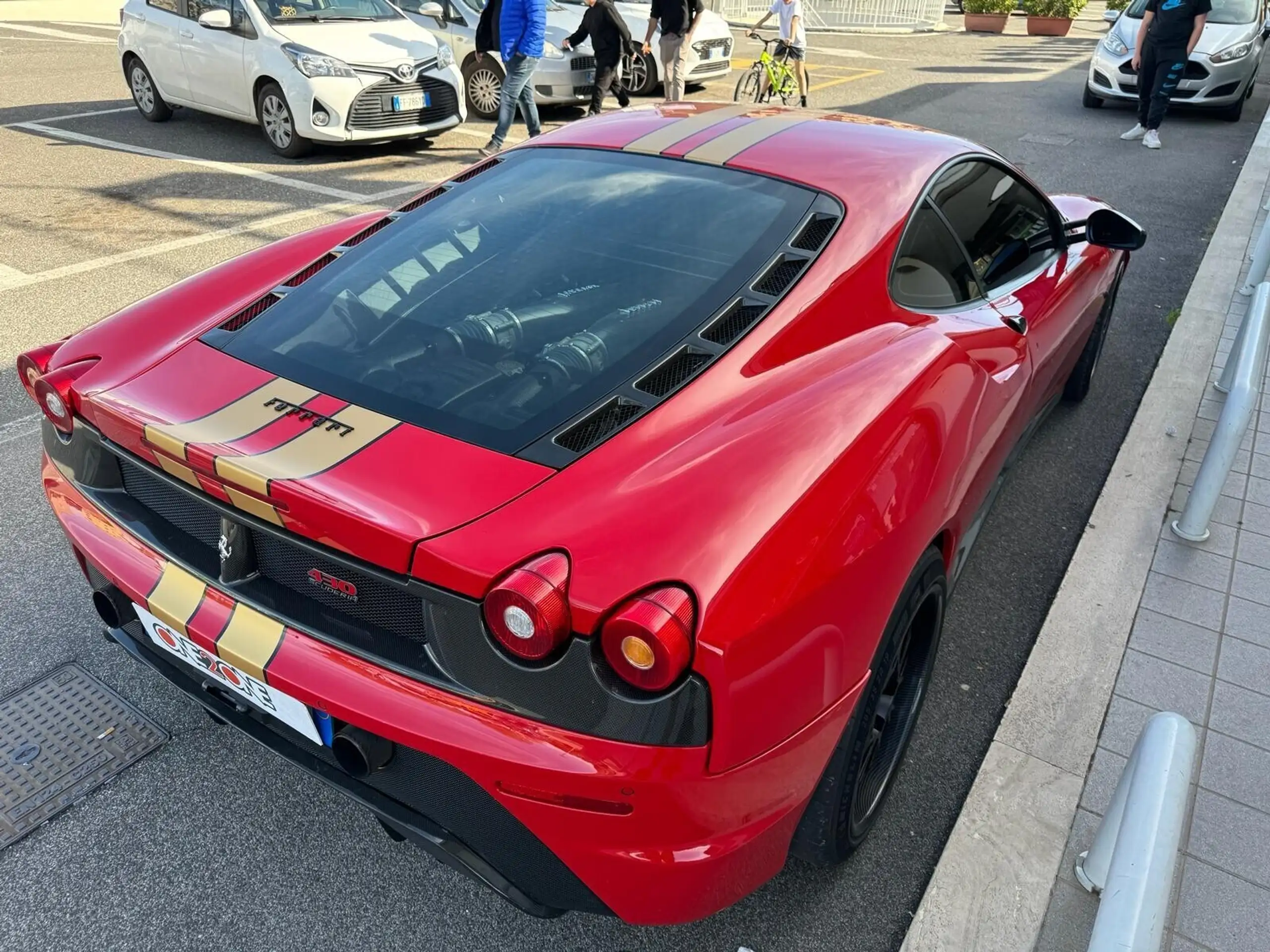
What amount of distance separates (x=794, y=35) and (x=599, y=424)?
36.7 ft

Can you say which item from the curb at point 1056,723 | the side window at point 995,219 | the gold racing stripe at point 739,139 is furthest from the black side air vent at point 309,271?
the curb at point 1056,723

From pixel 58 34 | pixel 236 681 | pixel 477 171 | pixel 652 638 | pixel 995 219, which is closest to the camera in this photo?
pixel 652 638

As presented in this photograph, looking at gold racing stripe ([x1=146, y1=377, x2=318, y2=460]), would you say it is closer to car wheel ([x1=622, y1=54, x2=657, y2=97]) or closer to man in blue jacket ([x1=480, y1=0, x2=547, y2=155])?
man in blue jacket ([x1=480, y1=0, x2=547, y2=155])

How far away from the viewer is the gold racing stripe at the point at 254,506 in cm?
169

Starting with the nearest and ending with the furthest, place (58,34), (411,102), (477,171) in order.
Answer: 1. (477,171)
2. (411,102)
3. (58,34)

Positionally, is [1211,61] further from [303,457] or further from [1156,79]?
[303,457]

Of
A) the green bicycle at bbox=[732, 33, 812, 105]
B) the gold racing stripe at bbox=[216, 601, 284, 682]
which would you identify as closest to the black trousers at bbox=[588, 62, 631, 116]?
the green bicycle at bbox=[732, 33, 812, 105]

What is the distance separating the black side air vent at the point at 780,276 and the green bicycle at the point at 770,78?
10241mm

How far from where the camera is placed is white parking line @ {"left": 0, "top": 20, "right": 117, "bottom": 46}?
15523 millimetres

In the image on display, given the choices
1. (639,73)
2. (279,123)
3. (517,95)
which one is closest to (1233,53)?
(639,73)

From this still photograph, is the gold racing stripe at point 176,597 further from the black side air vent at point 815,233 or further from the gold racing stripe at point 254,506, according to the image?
the black side air vent at point 815,233

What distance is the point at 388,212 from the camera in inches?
113

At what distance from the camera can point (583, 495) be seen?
1.64 metres

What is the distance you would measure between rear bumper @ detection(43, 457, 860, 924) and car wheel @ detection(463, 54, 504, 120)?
31.7 feet
